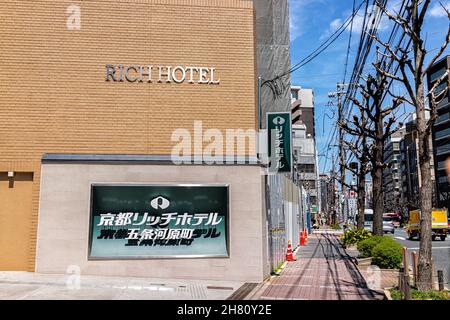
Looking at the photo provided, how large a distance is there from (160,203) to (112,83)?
14.0ft

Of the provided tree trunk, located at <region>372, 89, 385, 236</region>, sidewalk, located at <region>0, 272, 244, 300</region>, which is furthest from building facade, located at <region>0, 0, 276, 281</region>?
tree trunk, located at <region>372, 89, 385, 236</region>

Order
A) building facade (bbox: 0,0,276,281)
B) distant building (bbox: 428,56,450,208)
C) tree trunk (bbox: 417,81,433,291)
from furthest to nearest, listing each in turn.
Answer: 1. distant building (bbox: 428,56,450,208)
2. building facade (bbox: 0,0,276,281)
3. tree trunk (bbox: 417,81,433,291)

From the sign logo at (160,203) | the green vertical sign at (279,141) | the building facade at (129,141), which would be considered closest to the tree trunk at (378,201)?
the green vertical sign at (279,141)

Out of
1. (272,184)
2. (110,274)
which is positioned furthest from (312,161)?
(110,274)

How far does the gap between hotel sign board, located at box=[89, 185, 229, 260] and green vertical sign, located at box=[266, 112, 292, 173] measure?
2459 millimetres

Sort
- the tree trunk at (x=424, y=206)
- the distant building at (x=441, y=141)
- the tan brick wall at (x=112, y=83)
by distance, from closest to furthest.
A: 1. the tree trunk at (x=424, y=206)
2. the tan brick wall at (x=112, y=83)
3. the distant building at (x=441, y=141)

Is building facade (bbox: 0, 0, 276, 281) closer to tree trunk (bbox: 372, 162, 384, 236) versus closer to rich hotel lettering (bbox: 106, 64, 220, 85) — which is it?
rich hotel lettering (bbox: 106, 64, 220, 85)

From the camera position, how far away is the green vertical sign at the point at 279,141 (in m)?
14.7

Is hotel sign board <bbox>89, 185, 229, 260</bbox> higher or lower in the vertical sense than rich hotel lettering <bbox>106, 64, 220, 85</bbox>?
lower

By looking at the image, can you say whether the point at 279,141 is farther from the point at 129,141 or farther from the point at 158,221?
the point at 129,141

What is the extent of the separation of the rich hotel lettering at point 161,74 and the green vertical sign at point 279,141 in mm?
2474

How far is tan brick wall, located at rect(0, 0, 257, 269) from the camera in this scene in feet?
43.8

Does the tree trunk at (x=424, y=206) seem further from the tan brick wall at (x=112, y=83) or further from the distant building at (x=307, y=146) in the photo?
the distant building at (x=307, y=146)

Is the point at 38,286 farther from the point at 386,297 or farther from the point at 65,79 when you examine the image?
the point at 386,297
